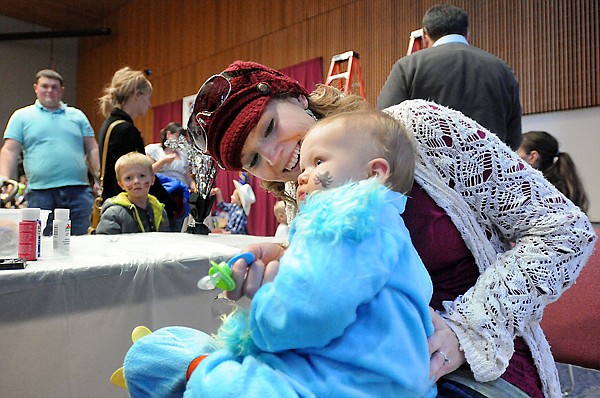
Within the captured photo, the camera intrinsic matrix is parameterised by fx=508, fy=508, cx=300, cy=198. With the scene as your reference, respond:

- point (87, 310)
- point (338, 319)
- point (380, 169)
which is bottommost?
point (87, 310)

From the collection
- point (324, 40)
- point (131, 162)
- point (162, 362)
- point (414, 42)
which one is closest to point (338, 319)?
point (162, 362)

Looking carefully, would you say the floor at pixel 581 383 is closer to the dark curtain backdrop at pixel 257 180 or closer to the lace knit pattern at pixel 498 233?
the lace knit pattern at pixel 498 233

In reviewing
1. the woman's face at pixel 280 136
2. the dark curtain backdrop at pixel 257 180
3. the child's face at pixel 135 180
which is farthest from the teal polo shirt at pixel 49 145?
the dark curtain backdrop at pixel 257 180

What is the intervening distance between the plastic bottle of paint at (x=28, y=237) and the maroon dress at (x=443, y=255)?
85 centimetres

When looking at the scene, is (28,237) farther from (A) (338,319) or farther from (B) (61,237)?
(A) (338,319)

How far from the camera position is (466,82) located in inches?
79.3

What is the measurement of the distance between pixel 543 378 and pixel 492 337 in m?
0.15

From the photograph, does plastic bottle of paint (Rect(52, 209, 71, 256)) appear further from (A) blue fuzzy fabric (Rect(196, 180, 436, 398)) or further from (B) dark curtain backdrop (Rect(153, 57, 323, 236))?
(B) dark curtain backdrop (Rect(153, 57, 323, 236))

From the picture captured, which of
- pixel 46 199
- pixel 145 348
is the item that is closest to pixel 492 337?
pixel 145 348

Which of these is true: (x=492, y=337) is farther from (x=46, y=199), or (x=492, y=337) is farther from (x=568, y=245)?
(x=46, y=199)

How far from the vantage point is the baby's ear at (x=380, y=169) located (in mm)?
688

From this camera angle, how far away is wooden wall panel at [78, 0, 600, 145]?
3840mm

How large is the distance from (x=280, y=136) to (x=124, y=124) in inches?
72.3

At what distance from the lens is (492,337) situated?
0.72 m
